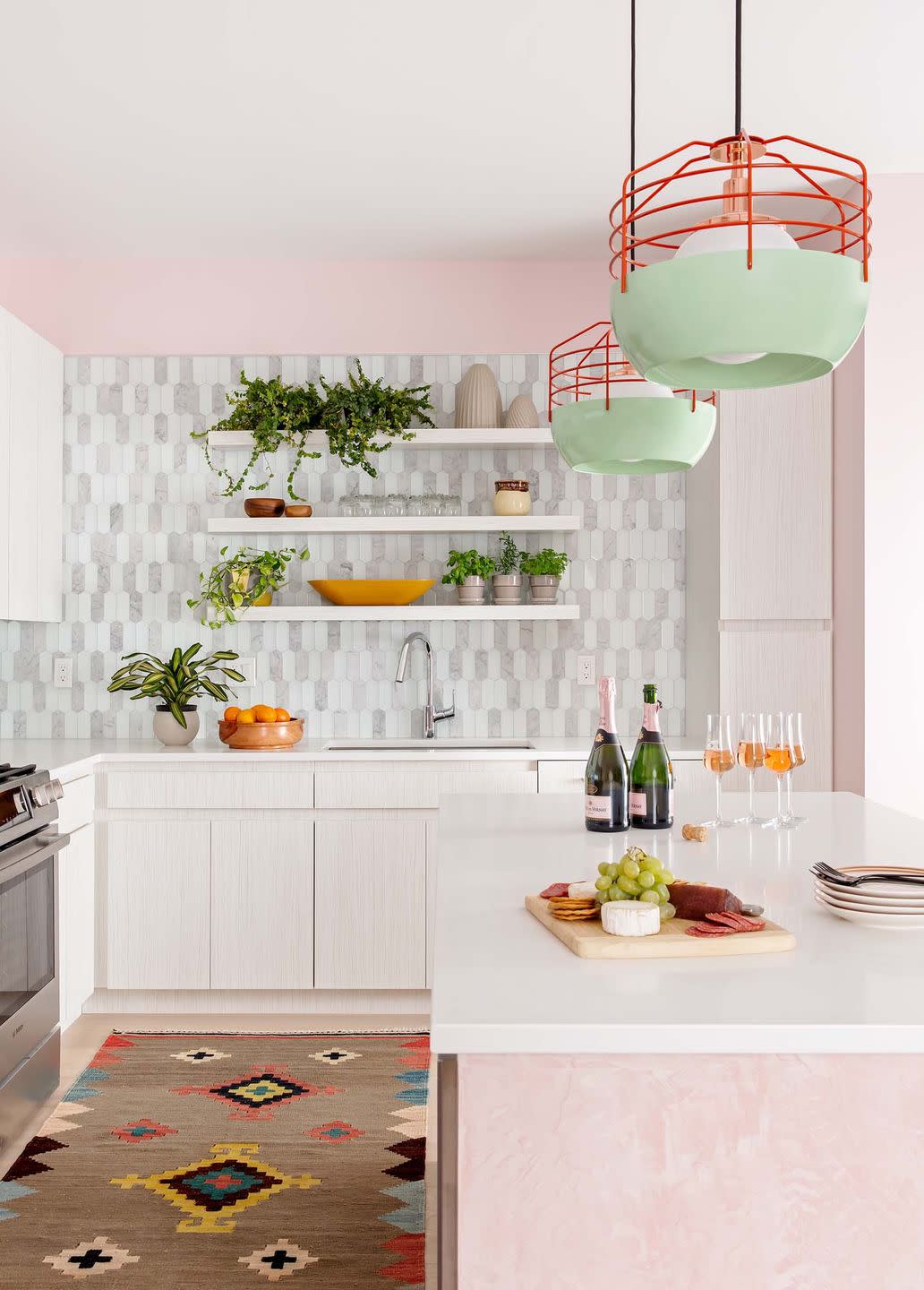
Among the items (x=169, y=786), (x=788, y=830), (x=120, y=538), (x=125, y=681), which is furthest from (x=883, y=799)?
(x=120, y=538)

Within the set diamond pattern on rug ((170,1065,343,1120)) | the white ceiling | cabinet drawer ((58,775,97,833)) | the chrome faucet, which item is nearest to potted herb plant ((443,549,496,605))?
the chrome faucet

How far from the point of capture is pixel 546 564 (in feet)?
13.5

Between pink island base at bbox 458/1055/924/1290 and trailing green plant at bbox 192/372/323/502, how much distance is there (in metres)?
3.10

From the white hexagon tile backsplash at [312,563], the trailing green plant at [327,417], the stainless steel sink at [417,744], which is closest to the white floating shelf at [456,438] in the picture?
the trailing green plant at [327,417]

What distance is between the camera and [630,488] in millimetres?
4332

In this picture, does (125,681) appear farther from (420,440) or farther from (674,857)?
(674,857)

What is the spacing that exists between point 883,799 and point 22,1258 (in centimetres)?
265

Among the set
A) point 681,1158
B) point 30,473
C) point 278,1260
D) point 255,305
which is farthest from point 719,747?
point 255,305

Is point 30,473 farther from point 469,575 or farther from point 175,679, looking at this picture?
point 469,575

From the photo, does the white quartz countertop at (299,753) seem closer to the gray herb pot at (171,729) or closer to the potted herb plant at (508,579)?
the gray herb pot at (171,729)

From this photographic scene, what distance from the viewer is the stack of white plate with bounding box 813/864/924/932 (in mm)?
1493

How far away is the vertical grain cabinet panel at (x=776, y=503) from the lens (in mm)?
3799

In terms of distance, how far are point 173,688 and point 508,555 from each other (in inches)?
50.6

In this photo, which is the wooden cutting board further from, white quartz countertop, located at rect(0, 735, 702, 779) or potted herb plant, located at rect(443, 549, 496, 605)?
potted herb plant, located at rect(443, 549, 496, 605)
